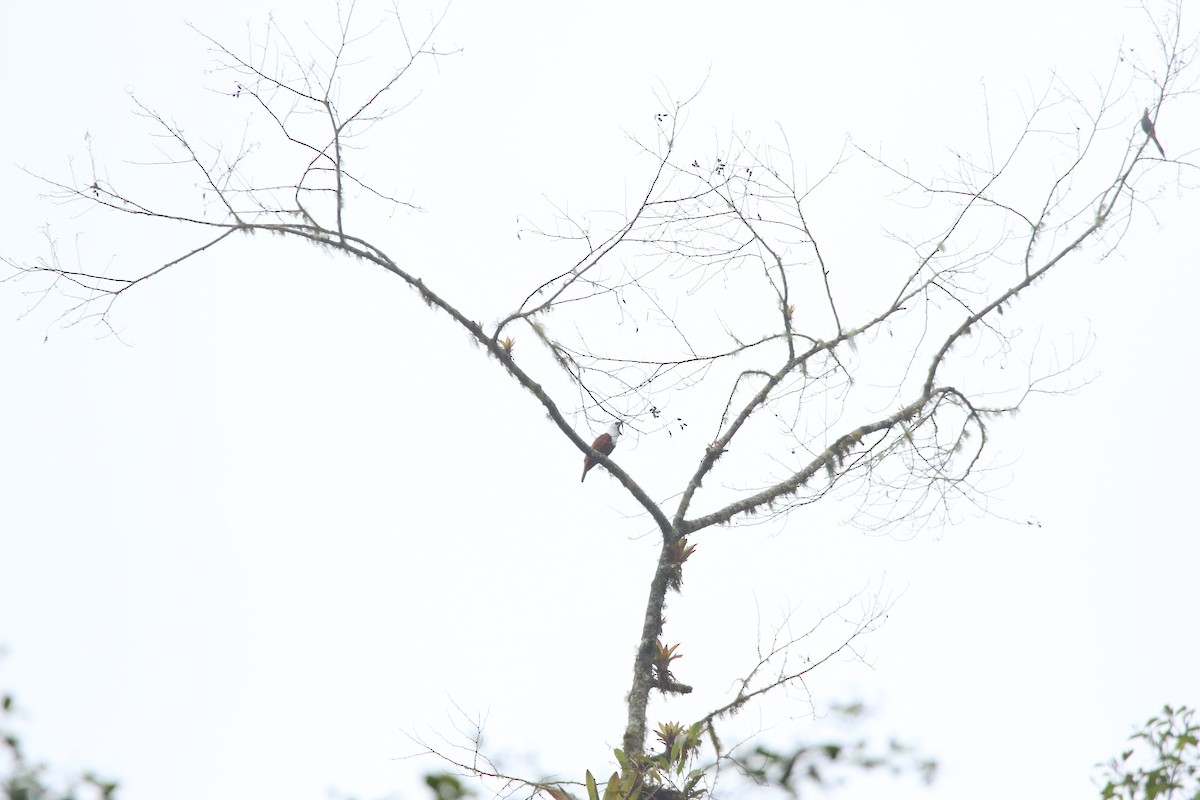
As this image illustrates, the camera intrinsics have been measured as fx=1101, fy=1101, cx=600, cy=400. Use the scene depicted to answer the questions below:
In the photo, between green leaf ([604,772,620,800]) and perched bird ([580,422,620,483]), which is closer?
green leaf ([604,772,620,800])

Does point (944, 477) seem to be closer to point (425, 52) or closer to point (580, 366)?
point (580, 366)

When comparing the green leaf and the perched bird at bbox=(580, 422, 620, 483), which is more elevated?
the perched bird at bbox=(580, 422, 620, 483)

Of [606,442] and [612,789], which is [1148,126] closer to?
[606,442]

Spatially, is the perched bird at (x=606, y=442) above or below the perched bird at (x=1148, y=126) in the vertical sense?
below

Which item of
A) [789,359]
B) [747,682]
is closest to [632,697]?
[747,682]

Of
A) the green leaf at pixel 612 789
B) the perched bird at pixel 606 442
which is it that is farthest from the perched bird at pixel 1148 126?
the green leaf at pixel 612 789

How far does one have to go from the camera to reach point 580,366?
5418 mm

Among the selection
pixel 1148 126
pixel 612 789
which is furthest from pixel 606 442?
pixel 1148 126

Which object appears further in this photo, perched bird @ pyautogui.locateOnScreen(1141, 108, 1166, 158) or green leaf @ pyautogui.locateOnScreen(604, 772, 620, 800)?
perched bird @ pyautogui.locateOnScreen(1141, 108, 1166, 158)

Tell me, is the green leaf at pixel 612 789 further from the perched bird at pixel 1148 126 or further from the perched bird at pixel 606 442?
the perched bird at pixel 1148 126

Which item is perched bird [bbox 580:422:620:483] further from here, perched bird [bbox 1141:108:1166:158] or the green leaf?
perched bird [bbox 1141:108:1166:158]

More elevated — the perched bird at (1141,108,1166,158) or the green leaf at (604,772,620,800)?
the perched bird at (1141,108,1166,158)

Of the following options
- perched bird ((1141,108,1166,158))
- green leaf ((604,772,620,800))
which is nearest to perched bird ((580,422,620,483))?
green leaf ((604,772,620,800))

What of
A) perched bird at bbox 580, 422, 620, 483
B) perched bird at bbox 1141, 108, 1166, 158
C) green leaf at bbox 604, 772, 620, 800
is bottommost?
green leaf at bbox 604, 772, 620, 800
